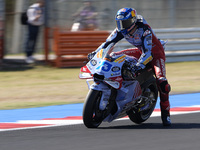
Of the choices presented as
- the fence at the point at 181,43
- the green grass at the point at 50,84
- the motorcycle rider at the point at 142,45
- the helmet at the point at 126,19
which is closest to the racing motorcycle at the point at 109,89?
the motorcycle rider at the point at 142,45

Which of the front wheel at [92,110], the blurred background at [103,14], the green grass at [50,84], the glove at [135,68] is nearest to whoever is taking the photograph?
the front wheel at [92,110]

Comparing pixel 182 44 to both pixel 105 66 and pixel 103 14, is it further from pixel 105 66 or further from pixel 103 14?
pixel 105 66

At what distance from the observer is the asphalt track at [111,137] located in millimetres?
4961

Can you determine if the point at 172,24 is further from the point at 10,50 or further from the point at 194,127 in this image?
the point at 194,127

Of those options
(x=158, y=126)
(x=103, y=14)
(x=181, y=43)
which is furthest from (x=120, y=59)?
(x=181, y=43)

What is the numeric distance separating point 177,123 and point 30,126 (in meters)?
2.12

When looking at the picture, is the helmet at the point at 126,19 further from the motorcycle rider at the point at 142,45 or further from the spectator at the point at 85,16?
the spectator at the point at 85,16

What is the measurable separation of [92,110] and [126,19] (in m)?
1.33

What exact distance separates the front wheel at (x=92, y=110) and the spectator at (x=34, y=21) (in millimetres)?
7532

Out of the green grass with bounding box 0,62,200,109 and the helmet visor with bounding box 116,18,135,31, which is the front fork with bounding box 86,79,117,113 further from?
the green grass with bounding box 0,62,200,109

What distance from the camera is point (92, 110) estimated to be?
5.65m

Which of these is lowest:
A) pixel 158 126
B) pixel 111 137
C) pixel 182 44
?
pixel 182 44

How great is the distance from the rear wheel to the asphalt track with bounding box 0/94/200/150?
92 millimetres

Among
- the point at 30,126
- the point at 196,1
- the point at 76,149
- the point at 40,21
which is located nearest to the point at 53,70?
the point at 40,21
